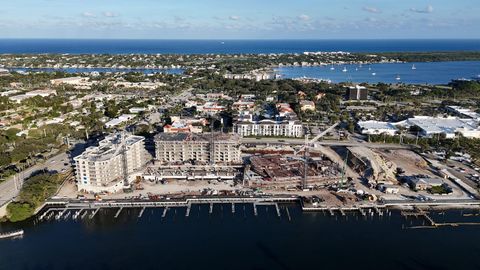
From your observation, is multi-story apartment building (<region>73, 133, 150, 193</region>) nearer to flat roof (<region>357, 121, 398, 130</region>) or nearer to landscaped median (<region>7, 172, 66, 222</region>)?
landscaped median (<region>7, 172, 66, 222</region>)

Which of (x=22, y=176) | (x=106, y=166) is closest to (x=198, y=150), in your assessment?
(x=106, y=166)

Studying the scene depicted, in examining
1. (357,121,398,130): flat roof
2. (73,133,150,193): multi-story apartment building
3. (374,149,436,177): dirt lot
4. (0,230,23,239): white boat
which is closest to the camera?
(0,230,23,239): white boat

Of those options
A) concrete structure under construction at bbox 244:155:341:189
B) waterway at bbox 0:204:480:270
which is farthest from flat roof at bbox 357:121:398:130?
waterway at bbox 0:204:480:270

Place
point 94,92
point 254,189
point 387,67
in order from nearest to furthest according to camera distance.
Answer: point 254,189 → point 94,92 → point 387,67

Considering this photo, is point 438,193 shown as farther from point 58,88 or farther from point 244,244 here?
point 58,88

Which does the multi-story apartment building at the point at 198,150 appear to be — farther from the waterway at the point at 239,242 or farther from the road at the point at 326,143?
the road at the point at 326,143

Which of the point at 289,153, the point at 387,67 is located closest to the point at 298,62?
→ the point at 387,67
